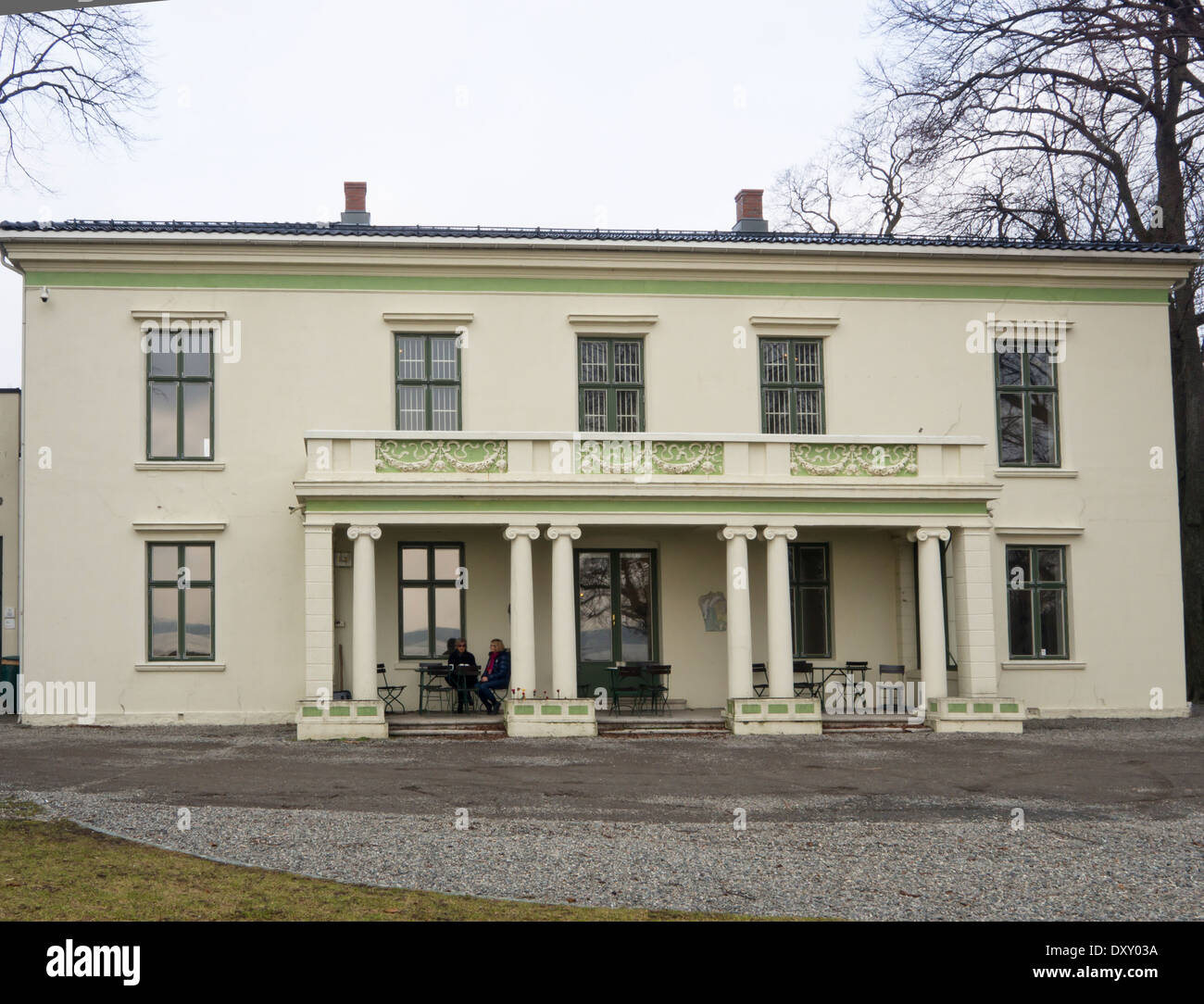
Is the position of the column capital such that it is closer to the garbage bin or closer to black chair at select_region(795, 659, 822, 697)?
black chair at select_region(795, 659, 822, 697)

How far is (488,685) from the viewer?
20953 mm

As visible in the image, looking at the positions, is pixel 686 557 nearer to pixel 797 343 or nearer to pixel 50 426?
pixel 797 343

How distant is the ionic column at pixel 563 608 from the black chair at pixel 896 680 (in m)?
5.40

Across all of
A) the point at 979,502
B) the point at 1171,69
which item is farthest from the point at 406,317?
the point at 1171,69

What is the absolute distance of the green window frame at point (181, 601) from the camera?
2127cm

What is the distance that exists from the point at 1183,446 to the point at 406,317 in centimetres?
1568

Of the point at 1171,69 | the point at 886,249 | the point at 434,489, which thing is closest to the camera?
the point at 434,489

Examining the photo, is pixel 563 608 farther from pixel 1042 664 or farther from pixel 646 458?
pixel 1042 664

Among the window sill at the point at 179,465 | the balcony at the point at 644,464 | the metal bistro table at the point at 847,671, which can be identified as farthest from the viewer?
the metal bistro table at the point at 847,671

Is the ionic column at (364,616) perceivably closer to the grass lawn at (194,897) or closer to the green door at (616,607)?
the green door at (616,607)

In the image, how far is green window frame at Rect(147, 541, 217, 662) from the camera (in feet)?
69.8
